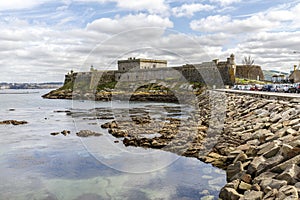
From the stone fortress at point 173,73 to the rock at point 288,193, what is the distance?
52.4 meters

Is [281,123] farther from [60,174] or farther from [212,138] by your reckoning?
[60,174]

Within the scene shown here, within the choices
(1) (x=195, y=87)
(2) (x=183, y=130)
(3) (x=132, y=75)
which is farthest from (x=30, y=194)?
(3) (x=132, y=75)

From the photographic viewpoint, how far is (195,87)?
6053 centimetres

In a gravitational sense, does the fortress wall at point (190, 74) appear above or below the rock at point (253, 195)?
above

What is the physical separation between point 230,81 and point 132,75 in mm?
29561

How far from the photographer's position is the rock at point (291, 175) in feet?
22.3

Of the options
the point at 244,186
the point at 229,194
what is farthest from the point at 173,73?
the point at 229,194

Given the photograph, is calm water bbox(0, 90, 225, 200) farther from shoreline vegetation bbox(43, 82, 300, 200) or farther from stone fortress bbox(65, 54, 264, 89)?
stone fortress bbox(65, 54, 264, 89)

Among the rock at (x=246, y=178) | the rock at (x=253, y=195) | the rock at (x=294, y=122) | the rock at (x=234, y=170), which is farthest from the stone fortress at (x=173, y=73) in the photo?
the rock at (x=253, y=195)

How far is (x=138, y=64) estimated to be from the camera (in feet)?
264

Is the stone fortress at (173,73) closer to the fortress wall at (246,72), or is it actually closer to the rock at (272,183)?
the fortress wall at (246,72)

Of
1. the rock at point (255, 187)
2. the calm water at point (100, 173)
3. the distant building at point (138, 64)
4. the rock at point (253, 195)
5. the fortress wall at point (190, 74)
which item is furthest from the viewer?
the distant building at point (138, 64)

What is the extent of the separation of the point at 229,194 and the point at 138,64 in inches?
2909

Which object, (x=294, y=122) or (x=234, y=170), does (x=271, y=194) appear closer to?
(x=234, y=170)
